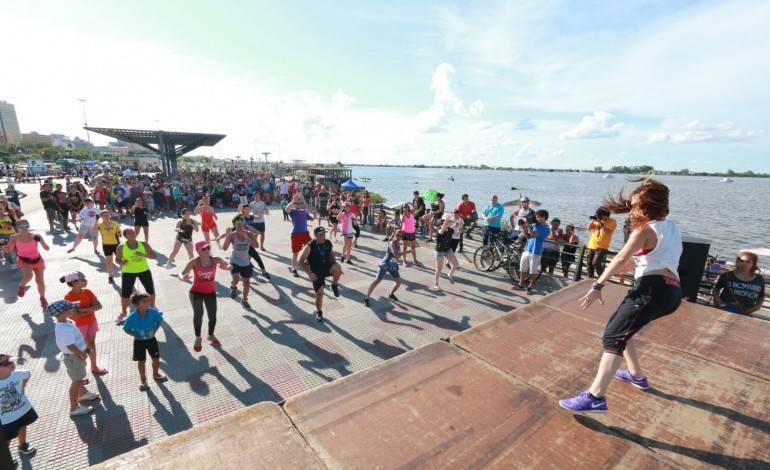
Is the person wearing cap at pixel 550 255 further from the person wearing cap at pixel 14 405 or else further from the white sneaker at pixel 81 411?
the person wearing cap at pixel 14 405

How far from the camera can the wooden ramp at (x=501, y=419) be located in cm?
195

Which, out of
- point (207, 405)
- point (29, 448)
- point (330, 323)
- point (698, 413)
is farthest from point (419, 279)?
point (29, 448)

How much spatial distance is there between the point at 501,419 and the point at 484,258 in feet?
23.5

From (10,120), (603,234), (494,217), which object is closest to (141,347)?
(494,217)

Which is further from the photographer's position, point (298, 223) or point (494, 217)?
point (494, 217)

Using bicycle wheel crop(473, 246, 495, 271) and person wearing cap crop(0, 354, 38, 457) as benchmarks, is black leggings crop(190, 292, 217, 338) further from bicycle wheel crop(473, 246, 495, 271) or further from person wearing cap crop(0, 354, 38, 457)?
bicycle wheel crop(473, 246, 495, 271)

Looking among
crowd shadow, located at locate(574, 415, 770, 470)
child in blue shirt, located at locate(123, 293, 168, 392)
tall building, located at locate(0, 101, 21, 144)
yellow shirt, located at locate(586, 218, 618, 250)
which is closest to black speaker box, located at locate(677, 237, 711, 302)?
yellow shirt, located at locate(586, 218, 618, 250)

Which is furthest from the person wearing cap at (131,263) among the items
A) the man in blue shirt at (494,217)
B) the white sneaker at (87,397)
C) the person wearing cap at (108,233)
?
the man in blue shirt at (494,217)

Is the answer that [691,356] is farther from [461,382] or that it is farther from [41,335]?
[41,335]

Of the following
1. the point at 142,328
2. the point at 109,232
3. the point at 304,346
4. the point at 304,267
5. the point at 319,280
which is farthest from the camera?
the point at 109,232

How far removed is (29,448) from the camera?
316cm

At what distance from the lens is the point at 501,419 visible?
7.46ft

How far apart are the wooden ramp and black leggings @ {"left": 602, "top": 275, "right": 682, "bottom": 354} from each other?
53 centimetres

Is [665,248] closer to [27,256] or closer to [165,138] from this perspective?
[27,256]
